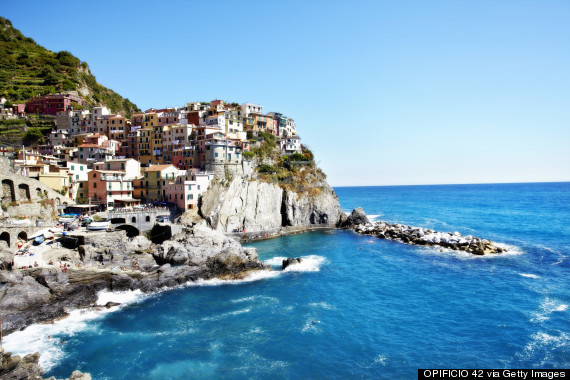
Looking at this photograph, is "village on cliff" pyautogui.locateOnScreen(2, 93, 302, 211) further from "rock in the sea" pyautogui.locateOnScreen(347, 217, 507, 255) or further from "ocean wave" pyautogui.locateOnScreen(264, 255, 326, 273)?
"rock in the sea" pyautogui.locateOnScreen(347, 217, 507, 255)

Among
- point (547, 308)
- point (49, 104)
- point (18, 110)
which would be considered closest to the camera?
point (547, 308)

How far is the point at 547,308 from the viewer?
31.3 meters

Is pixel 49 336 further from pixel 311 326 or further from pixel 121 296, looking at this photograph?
pixel 311 326

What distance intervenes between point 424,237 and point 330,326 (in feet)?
124

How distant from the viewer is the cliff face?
202 feet

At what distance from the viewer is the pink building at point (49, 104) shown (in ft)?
285

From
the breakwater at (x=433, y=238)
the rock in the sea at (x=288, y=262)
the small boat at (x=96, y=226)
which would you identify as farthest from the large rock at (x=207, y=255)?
the breakwater at (x=433, y=238)

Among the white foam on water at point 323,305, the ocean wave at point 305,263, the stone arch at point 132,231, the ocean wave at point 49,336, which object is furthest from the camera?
the stone arch at point 132,231

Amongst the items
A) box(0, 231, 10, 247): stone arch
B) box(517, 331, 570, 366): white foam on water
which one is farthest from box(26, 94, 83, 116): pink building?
box(517, 331, 570, 366): white foam on water

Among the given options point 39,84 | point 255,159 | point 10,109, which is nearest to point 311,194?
point 255,159

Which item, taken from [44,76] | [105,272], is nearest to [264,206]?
[105,272]

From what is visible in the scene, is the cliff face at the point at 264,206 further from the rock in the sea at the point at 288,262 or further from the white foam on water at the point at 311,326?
the white foam on water at the point at 311,326

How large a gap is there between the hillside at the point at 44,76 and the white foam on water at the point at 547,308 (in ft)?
364

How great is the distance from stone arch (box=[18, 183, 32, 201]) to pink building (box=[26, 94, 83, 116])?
160 ft
